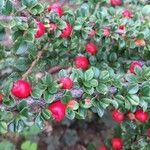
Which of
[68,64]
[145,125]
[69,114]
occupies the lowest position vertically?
[145,125]

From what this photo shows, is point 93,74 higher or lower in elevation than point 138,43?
higher

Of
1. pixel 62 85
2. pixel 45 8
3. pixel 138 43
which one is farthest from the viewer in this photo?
pixel 138 43

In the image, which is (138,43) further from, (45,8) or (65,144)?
(65,144)

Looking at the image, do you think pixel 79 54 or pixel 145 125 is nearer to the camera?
pixel 79 54

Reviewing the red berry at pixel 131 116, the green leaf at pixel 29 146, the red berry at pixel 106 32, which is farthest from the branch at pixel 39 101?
the green leaf at pixel 29 146

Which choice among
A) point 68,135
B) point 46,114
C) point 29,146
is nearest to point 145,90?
point 46,114

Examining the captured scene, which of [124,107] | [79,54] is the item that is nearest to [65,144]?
[79,54]

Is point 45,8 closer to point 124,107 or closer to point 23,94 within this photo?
point 23,94

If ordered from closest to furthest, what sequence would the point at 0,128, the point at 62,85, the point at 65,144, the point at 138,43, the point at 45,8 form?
the point at 0,128
the point at 62,85
the point at 45,8
the point at 138,43
the point at 65,144
